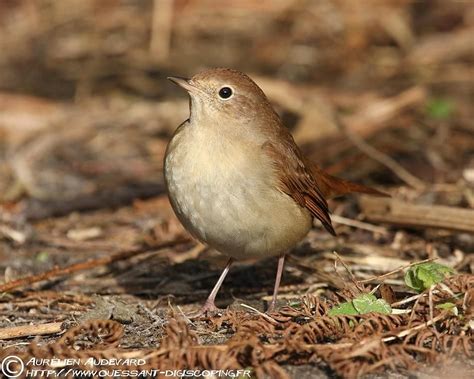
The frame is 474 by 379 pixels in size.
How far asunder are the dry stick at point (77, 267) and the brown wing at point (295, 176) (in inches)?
50.0

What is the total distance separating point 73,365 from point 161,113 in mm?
4978

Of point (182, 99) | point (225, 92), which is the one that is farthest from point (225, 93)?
point (182, 99)

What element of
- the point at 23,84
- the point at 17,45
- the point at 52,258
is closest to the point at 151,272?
the point at 52,258

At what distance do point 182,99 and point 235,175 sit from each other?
4.41 metres

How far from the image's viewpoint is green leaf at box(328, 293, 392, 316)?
3916 millimetres

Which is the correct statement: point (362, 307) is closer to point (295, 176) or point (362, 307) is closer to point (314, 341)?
point (314, 341)

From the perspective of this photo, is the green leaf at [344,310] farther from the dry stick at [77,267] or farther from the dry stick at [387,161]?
the dry stick at [387,161]

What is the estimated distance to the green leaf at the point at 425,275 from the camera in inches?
163

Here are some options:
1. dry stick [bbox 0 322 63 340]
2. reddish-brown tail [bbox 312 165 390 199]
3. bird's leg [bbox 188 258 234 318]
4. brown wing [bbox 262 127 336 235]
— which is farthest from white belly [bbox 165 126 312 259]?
dry stick [bbox 0 322 63 340]

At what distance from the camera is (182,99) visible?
347 inches

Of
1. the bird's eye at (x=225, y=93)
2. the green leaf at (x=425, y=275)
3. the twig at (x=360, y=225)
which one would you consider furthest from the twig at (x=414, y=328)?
the twig at (x=360, y=225)

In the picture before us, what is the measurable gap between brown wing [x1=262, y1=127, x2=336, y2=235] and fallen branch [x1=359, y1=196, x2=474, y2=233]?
2.58 feet
